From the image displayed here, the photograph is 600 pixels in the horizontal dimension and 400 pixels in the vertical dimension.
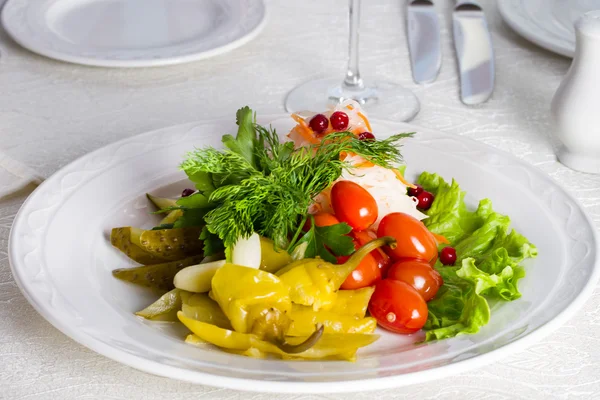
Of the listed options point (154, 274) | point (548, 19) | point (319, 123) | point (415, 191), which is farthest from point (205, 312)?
point (548, 19)

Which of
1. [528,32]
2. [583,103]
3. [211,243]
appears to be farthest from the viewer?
[528,32]

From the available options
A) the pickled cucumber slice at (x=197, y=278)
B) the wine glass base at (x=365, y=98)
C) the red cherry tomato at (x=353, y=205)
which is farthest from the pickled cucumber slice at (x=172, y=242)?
the wine glass base at (x=365, y=98)

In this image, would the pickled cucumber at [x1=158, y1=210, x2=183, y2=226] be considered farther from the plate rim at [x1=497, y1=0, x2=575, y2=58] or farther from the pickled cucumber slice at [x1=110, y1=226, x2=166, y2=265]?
the plate rim at [x1=497, y1=0, x2=575, y2=58]

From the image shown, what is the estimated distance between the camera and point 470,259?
144 centimetres

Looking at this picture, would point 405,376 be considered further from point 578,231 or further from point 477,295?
point 578,231

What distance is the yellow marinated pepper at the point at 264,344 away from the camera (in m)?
1.22

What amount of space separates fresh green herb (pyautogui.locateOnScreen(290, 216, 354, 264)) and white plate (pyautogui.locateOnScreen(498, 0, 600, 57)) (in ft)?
3.91

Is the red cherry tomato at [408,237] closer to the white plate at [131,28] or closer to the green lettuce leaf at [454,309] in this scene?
the green lettuce leaf at [454,309]

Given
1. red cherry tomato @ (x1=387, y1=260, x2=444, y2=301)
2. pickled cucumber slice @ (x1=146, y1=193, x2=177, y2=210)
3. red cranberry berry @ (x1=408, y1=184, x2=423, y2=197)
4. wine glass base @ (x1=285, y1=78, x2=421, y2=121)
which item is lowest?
wine glass base @ (x1=285, y1=78, x2=421, y2=121)

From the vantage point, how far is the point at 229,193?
1.43 metres

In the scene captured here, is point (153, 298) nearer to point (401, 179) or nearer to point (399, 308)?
point (399, 308)

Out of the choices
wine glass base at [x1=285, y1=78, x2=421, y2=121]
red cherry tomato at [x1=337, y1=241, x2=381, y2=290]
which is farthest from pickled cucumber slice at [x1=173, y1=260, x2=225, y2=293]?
wine glass base at [x1=285, y1=78, x2=421, y2=121]

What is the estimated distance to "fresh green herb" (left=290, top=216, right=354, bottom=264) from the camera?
1411 millimetres

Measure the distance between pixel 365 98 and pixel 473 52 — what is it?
39 centimetres
